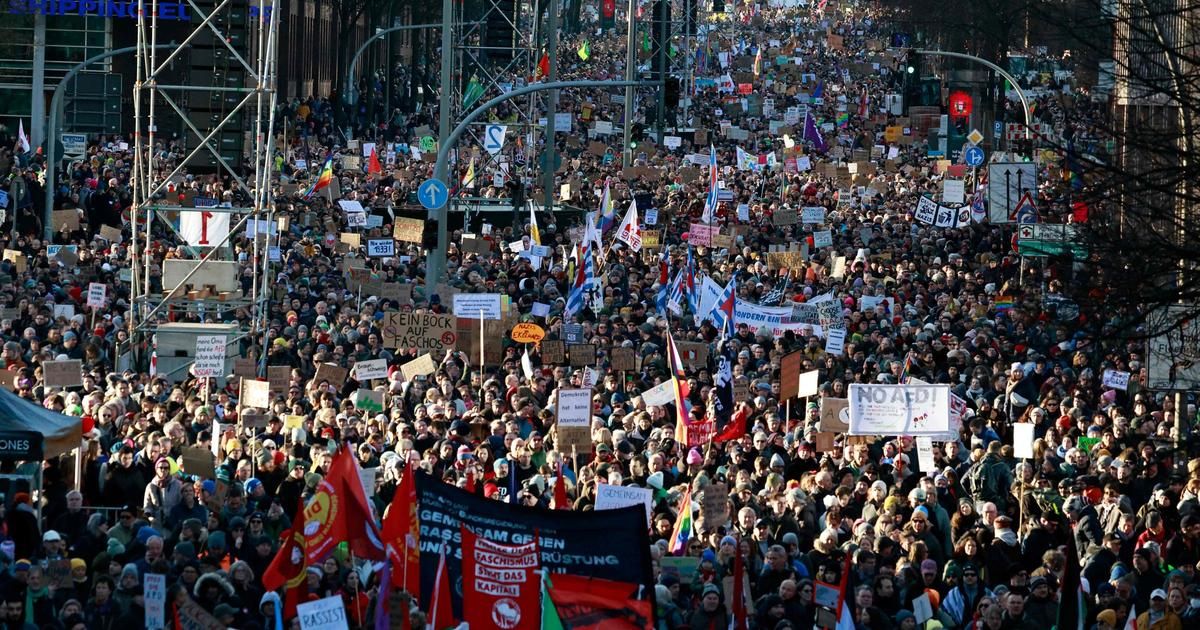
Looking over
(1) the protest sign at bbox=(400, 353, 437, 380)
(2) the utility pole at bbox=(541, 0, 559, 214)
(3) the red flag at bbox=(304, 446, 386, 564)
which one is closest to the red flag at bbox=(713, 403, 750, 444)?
(1) the protest sign at bbox=(400, 353, 437, 380)

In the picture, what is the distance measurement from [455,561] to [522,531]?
60 centimetres

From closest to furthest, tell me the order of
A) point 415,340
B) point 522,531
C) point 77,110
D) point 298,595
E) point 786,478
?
point 522,531, point 298,595, point 786,478, point 415,340, point 77,110

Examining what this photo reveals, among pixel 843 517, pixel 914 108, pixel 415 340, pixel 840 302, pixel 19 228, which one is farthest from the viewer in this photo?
pixel 914 108

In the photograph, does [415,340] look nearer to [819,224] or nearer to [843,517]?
[843,517]

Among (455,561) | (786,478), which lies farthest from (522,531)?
(786,478)

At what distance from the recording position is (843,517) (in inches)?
640

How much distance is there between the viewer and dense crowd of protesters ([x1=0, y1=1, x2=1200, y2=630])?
14.1 metres

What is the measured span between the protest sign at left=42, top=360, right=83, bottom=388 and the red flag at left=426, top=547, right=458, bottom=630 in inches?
337

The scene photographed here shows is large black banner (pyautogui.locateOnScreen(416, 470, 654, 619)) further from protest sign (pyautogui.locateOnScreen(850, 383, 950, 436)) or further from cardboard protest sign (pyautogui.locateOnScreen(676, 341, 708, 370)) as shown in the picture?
cardboard protest sign (pyautogui.locateOnScreen(676, 341, 708, 370))

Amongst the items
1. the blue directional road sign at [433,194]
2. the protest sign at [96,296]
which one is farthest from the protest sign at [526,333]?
the blue directional road sign at [433,194]

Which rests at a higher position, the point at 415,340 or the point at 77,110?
the point at 77,110

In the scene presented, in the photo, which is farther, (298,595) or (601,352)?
(601,352)

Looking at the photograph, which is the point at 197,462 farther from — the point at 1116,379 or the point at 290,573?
the point at 1116,379

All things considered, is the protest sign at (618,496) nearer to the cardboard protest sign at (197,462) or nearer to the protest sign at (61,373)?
the cardboard protest sign at (197,462)
